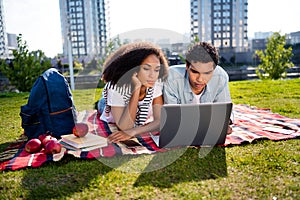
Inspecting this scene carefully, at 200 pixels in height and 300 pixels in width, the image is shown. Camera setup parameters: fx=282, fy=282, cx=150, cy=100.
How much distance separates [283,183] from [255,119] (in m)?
1.67

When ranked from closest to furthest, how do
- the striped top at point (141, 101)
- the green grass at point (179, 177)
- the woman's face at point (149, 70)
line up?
the green grass at point (179, 177), the woman's face at point (149, 70), the striped top at point (141, 101)

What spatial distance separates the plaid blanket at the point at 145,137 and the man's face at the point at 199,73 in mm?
542

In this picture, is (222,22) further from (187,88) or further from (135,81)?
(135,81)

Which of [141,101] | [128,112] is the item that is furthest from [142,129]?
[141,101]

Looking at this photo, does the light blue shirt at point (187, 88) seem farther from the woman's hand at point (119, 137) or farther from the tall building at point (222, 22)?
the tall building at point (222, 22)

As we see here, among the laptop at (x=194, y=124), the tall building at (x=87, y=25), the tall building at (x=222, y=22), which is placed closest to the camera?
the laptop at (x=194, y=124)

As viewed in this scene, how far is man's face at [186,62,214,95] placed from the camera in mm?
2346

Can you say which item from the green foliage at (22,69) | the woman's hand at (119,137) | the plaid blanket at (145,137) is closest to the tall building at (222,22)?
the green foliage at (22,69)

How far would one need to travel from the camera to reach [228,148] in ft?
7.29

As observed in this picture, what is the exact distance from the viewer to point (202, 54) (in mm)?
2367

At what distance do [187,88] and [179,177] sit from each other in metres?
1.11

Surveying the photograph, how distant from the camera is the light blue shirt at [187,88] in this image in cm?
264

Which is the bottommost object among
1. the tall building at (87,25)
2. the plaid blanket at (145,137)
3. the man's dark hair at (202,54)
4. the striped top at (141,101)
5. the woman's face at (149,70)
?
the plaid blanket at (145,137)

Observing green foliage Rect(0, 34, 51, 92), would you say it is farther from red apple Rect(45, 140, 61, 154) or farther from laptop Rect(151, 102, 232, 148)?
laptop Rect(151, 102, 232, 148)
